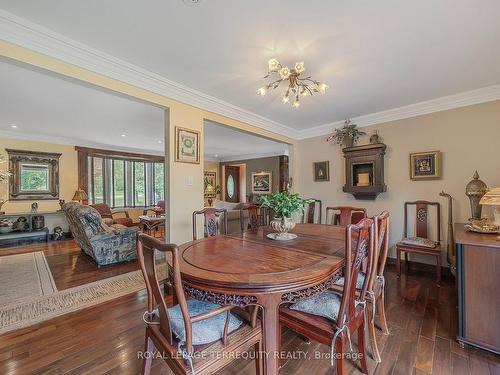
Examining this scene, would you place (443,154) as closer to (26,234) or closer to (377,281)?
(377,281)

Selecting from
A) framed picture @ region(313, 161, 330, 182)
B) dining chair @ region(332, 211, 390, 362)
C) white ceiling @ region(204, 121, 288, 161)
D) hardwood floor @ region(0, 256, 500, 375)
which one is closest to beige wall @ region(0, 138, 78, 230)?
white ceiling @ region(204, 121, 288, 161)

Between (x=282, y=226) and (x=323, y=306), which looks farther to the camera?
(x=282, y=226)

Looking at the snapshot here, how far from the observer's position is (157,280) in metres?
1.10

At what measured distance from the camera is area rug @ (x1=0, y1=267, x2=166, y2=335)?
2.15 metres

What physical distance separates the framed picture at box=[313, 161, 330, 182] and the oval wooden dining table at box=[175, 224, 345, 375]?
9.61 ft

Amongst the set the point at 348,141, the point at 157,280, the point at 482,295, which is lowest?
the point at 482,295

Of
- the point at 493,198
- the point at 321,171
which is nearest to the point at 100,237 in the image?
the point at 321,171

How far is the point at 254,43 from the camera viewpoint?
1.98 meters

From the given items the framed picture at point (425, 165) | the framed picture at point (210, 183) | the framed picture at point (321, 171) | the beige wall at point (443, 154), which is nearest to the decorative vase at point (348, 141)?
the beige wall at point (443, 154)

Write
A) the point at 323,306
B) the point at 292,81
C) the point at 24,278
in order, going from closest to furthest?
1. the point at 323,306
2. the point at 292,81
3. the point at 24,278

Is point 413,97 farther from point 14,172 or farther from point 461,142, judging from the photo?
point 14,172

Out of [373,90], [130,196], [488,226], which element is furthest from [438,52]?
[130,196]

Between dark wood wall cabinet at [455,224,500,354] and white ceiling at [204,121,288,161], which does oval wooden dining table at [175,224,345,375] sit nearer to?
dark wood wall cabinet at [455,224,500,354]

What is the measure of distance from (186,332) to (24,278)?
3537 millimetres
